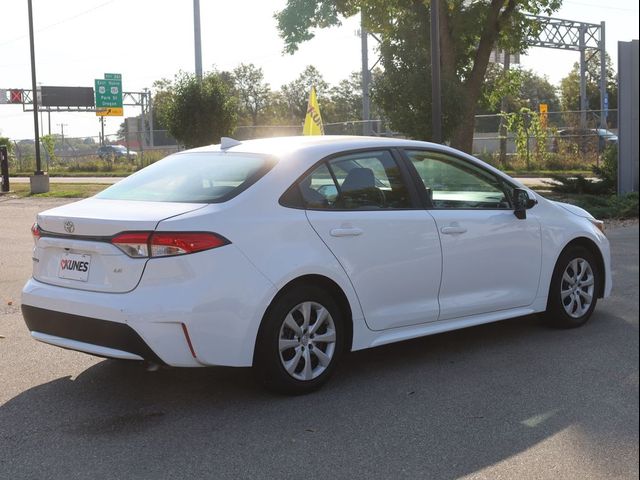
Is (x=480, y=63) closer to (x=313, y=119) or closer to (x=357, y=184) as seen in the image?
(x=313, y=119)

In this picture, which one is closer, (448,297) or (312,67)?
Result: (448,297)

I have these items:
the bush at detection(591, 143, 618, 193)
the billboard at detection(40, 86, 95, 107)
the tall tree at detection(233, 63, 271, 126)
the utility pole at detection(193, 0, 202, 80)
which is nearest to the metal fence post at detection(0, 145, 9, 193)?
the utility pole at detection(193, 0, 202, 80)

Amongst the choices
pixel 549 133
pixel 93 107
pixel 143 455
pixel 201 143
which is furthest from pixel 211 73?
pixel 93 107

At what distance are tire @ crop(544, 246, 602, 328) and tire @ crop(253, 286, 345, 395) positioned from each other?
2.05 m

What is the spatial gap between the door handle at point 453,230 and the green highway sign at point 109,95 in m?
59.7

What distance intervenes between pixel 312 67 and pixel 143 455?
8647 cm

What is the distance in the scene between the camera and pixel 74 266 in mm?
4848

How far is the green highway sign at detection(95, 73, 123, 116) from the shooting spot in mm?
62250

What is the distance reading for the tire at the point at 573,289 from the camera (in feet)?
20.8

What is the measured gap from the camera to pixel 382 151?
5625 millimetres

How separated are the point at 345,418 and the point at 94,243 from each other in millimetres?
1718

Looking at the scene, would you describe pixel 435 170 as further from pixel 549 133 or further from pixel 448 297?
pixel 549 133

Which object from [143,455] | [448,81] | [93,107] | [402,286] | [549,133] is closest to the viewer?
[143,455]

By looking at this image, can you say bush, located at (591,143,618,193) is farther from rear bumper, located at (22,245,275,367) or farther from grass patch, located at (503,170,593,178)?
rear bumper, located at (22,245,275,367)
